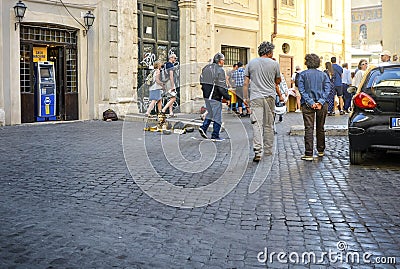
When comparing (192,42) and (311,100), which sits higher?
(192,42)

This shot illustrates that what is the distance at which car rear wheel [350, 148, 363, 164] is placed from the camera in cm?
845

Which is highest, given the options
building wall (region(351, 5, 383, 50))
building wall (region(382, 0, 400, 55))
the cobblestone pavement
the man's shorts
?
building wall (region(351, 5, 383, 50))

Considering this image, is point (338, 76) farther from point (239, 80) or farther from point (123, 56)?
point (123, 56)

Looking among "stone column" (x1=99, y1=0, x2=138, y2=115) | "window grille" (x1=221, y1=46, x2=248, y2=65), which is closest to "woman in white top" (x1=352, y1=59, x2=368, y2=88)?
"window grille" (x1=221, y1=46, x2=248, y2=65)

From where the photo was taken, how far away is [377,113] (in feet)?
26.6

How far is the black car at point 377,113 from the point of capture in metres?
7.98

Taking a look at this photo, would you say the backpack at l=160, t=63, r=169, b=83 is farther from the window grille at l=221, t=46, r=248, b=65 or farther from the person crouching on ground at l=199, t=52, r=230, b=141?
the window grille at l=221, t=46, r=248, b=65

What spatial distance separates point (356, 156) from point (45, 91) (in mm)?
10650

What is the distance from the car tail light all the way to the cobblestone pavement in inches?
35.3

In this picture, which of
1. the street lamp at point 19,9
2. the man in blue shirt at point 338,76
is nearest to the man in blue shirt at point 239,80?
the man in blue shirt at point 338,76

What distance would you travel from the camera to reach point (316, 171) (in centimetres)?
800

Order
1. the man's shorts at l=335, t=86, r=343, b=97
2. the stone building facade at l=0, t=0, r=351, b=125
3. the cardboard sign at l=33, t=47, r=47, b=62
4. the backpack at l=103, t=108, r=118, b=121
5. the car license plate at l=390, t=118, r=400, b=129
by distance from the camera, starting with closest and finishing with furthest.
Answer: the car license plate at l=390, t=118, r=400, b=129 → the stone building facade at l=0, t=0, r=351, b=125 → the cardboard sign at l=33, t=47, r=47, b=62 → the backpack at l=103, t=108, r=118, b=121 → the man's shorts at l=335, t=86, r=343, b=97

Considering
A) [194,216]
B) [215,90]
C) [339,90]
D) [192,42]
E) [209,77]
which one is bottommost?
[194,216]

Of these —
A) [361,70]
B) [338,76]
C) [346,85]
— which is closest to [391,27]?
[346,85]
